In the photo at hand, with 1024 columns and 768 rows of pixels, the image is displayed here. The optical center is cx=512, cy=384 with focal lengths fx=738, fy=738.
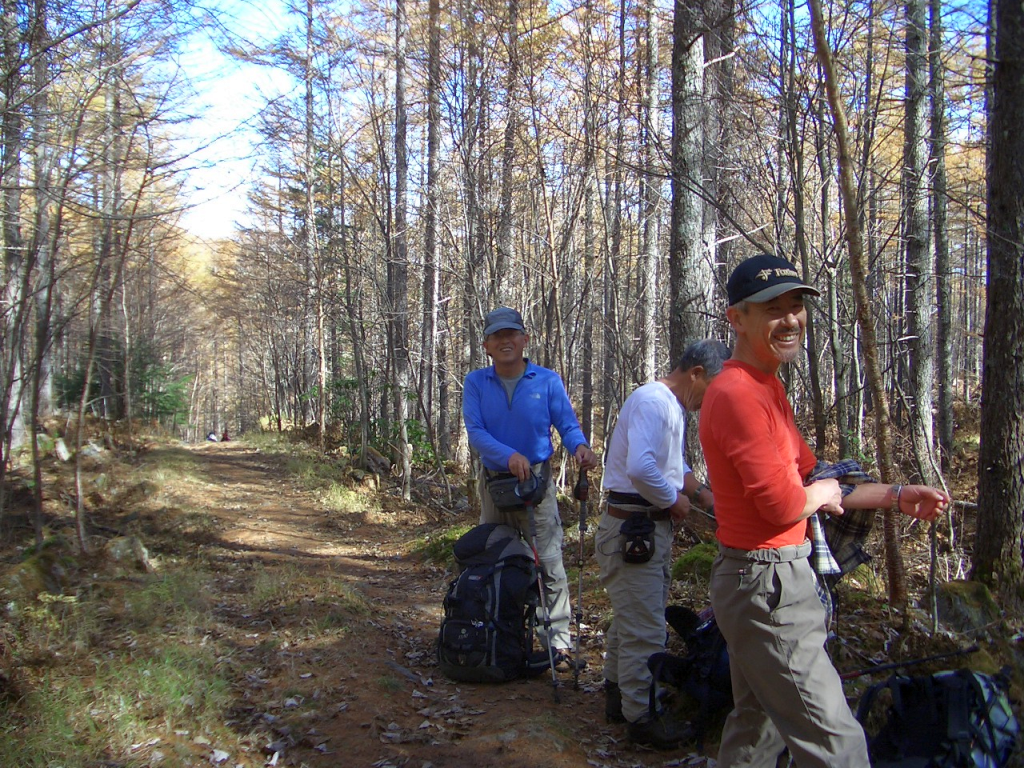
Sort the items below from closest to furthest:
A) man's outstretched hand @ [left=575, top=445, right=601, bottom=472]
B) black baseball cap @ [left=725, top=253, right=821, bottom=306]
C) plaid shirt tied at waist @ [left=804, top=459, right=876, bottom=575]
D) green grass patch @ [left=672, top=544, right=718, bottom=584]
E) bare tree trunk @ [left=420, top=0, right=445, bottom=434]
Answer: black baseball cap @ [left=725, top=253, right=821, bottom=306]
plaid shirt tied at waist @ [left=804, top=459, right=876, bottom=575]
man's outstretched hand @ [left=575, top=445, right=601, bottom=472]
green grass patch @ [left=672, top=544, right=718, bottom=584]
bare tree trunk @ [left=420, top=0, right=445, bottom=434]

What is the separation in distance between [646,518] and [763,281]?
1.64 m

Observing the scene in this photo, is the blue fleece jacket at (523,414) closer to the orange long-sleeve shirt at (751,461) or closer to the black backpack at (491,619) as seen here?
the black backpack at (491,619)

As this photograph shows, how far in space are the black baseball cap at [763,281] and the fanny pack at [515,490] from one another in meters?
2.41

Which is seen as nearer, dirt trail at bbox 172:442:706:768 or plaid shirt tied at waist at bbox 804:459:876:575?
plaid shirt tied at waist at bbox 804:459:876:575

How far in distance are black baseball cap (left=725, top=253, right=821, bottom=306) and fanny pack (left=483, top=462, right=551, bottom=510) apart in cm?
241

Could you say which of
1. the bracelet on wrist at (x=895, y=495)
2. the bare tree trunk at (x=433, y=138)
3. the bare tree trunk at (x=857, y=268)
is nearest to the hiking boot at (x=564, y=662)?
the bare tree trunk at (x=857, y=268)

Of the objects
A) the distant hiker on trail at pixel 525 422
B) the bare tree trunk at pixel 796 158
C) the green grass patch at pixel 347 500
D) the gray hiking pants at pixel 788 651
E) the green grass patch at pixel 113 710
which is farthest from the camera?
the green grass patch at pixel 347 500

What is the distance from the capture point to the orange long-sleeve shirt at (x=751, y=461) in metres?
2.18

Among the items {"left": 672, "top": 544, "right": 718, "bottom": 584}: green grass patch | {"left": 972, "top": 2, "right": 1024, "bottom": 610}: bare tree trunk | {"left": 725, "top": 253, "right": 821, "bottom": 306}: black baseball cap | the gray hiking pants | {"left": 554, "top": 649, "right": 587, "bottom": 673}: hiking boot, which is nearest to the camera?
the gray hiking pants

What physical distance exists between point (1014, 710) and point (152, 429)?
22.9 m

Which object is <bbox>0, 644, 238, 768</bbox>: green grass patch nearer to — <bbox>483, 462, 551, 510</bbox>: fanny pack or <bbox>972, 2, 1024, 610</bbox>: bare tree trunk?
<bbox>483, 462, 551, 510</bbox>: fanny pack

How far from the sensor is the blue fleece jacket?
189 inches

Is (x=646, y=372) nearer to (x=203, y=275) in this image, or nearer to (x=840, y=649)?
(x=840, y=649)

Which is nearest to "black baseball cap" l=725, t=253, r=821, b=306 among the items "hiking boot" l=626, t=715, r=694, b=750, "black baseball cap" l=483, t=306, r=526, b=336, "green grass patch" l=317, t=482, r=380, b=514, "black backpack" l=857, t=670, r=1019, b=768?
"black backpack" l=857, t=670, r=1019, b=768
